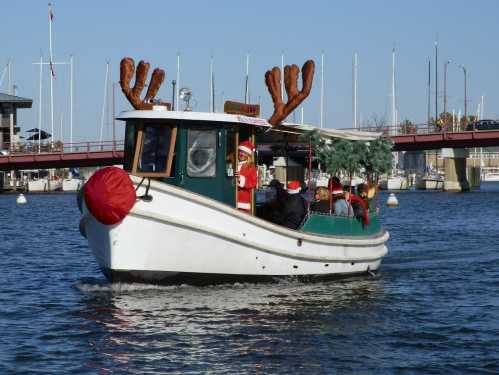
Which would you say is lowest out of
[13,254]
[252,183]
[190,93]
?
[13,254]

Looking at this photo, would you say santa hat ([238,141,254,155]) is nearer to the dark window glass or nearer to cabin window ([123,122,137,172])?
the dark window glass

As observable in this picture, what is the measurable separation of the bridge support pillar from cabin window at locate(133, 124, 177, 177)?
90.9 m

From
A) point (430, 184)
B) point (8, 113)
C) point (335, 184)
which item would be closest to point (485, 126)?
point (430, 184)

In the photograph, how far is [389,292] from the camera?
77.4 ft

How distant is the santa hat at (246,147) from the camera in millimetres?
22500

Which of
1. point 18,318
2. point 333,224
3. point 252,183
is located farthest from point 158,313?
point 333,224

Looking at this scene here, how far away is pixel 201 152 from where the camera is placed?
21844 mm

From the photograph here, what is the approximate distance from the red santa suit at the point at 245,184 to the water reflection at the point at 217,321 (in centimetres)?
174

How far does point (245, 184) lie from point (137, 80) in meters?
3.24

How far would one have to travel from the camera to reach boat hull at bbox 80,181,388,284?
795 inches

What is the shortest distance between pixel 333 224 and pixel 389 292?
188 centimetres

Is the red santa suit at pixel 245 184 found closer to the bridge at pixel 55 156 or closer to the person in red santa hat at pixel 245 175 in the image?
the person in red santa hat at pixel 245 175

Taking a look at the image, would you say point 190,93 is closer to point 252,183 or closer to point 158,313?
point 252,183

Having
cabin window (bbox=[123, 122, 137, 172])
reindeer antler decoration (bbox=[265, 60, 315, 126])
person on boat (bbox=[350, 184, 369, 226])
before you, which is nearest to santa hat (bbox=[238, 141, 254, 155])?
reindeer antler decoration (bbox=[265, 60, 315, 126])
